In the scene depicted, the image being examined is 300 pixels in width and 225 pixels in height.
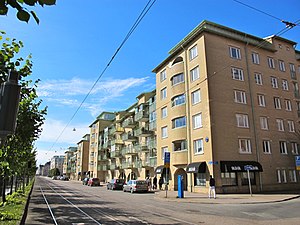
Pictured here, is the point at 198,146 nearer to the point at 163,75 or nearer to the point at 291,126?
the point at 163,75

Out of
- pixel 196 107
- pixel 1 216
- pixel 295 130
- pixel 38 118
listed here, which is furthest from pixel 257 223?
pixel 295 130

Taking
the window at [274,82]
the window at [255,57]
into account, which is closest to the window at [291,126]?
the window at [274,82]

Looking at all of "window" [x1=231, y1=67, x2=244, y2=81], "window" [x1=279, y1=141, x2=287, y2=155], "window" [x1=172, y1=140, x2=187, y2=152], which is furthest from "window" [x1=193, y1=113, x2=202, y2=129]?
"window" [x1=279, y1=141, x2=287, y2=155]

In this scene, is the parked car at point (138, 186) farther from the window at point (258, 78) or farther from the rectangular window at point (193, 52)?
the window at point (258, 78)

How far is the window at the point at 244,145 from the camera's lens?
2950 centimetres

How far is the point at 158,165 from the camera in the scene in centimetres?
3797

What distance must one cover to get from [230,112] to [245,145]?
4.00 metres

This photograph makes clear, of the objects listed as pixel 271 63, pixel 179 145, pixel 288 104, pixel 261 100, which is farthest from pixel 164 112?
pixel 288 104

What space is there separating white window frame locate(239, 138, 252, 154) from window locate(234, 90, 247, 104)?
452cm

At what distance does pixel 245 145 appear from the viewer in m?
29.9

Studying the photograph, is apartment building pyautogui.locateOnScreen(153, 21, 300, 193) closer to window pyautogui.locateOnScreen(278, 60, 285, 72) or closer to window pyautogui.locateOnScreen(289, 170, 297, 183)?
window pyautogui.locateOnScreen(278, 60, 285, 72)

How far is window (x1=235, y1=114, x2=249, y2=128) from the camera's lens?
3042cm

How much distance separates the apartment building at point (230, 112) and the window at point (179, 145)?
0.40ft

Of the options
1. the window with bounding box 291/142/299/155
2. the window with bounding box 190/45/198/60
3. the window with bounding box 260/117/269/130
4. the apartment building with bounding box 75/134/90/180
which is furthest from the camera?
the apartment building with bounding box 75/134/90/180
